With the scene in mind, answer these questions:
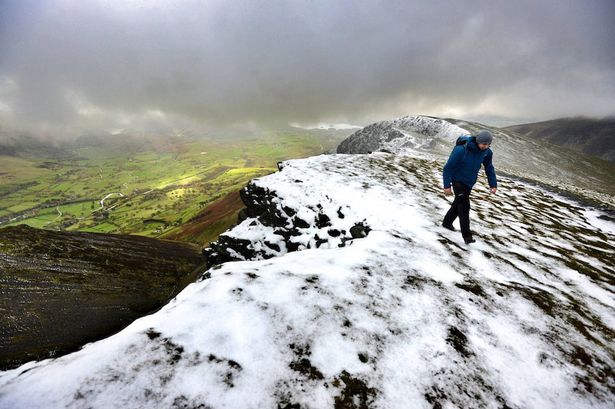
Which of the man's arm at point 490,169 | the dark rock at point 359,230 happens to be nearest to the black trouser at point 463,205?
the man's arm at point 490,169

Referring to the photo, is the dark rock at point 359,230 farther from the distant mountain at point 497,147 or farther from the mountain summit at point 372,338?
the distant mountain at point 497,147

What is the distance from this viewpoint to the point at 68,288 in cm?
1184

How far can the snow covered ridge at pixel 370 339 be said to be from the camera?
11.0 ft

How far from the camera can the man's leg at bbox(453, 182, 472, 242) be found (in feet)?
27.7

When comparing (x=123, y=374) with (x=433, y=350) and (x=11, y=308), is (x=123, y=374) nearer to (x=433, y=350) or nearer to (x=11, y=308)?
(x=433, y=350)

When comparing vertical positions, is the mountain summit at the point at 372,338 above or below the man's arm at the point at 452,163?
below

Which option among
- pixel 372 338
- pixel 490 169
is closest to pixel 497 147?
pixel 490 169

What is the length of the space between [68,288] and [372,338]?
14.2 metres

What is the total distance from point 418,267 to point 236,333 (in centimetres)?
470

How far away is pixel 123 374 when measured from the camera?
131 inches

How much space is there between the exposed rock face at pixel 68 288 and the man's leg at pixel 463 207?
12322 millimetres

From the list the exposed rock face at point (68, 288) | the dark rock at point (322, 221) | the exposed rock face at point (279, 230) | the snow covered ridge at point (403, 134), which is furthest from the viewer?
the snow covered ridge at point (403, 134)

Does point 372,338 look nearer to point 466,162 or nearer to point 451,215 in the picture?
point 451,215

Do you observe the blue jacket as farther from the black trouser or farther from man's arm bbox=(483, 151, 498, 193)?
man's arm bbox=(483, 151, 498, 193)
